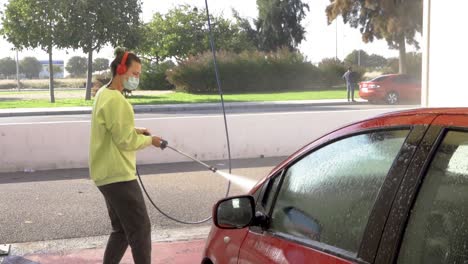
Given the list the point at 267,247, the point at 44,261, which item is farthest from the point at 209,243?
the point at 44,261

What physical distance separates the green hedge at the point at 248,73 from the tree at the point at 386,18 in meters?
4.26

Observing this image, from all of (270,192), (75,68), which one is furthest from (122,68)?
(75,68)

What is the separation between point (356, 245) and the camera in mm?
2014

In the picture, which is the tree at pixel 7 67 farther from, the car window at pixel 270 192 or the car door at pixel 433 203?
the car door at pixel 433 203

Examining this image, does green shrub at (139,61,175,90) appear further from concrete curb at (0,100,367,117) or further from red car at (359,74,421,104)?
red car at (359,74,421,104)

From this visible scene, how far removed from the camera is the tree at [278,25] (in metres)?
58.0

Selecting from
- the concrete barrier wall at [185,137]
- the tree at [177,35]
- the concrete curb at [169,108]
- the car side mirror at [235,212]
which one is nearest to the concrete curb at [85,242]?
the car side mirror at [235,212]

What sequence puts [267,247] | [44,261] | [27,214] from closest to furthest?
[267,247]
[44,261]
[27,214]

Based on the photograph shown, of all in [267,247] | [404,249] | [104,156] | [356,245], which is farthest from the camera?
[104,156]

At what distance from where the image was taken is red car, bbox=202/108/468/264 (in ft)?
5.85

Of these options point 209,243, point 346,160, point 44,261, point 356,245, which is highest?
point 346,160

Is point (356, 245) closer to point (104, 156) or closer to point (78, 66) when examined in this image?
point (104, 156)

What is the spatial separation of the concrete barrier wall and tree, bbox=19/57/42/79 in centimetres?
8898

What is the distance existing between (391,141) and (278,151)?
8.40 meters
